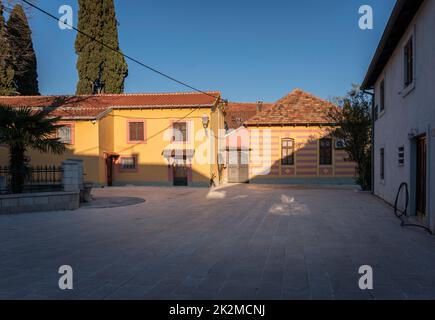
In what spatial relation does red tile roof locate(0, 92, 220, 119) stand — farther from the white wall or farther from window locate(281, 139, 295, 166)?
the white wall

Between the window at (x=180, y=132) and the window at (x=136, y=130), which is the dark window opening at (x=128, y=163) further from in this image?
the window at (x=180, y=132)

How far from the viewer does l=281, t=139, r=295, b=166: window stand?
1004 inches

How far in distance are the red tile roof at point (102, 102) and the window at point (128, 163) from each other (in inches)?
136

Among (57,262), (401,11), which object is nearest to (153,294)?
(57,262)

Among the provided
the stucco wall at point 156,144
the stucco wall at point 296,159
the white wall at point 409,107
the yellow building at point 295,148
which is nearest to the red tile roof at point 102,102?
the stucco wall at point 156,144

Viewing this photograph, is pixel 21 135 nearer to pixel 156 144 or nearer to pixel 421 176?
pixel 421 176

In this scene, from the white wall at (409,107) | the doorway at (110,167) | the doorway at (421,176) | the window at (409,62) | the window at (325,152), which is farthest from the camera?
the window at (325,152)

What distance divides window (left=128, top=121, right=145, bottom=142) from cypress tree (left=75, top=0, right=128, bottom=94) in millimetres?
9887

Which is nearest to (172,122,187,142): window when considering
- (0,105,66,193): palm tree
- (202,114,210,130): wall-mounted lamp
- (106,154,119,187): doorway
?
(202,114,210,130): wall-mounted lamp

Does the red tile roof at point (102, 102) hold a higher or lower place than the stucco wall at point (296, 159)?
higher

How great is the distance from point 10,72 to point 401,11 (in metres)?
31.5

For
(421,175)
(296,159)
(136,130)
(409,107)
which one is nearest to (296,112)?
(296,159)

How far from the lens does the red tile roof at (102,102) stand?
23312 millimetres

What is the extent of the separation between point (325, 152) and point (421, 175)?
16.4 m
